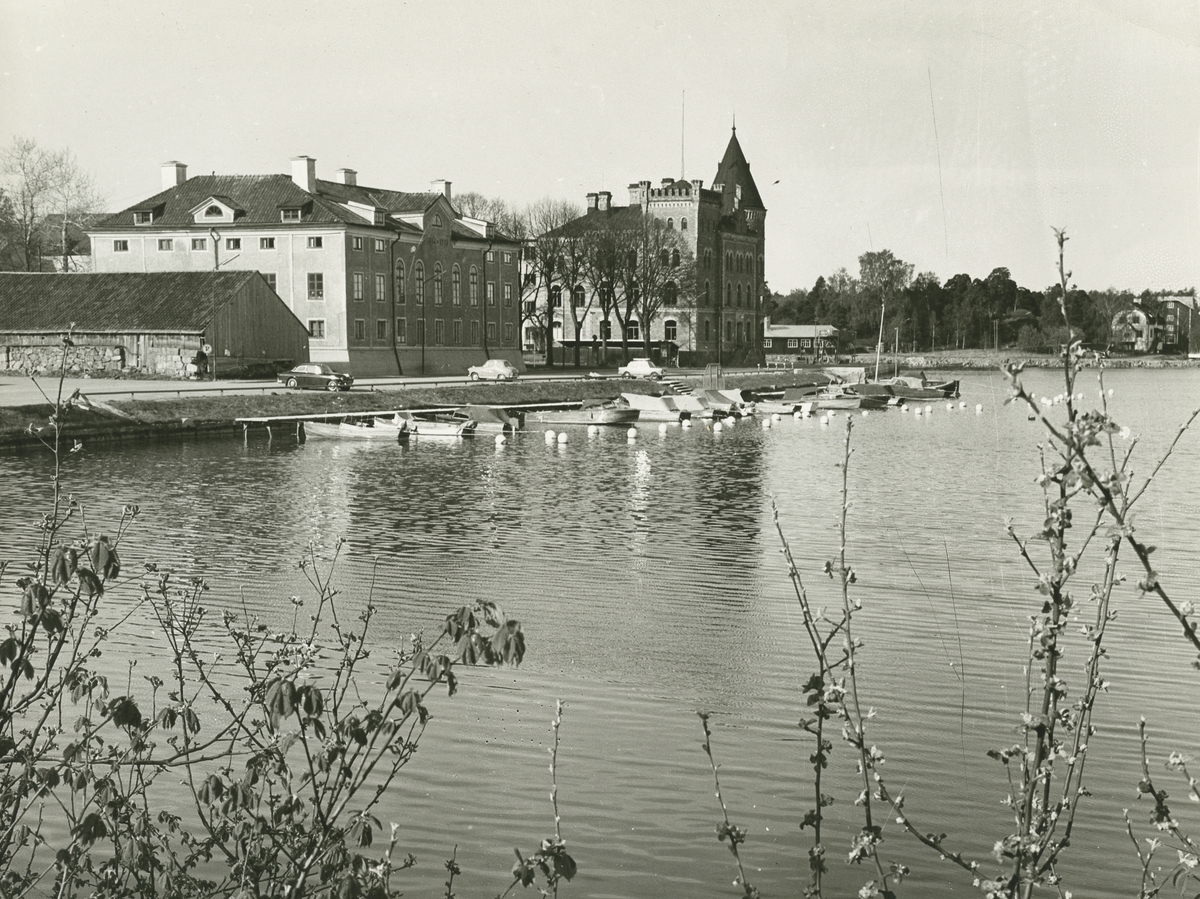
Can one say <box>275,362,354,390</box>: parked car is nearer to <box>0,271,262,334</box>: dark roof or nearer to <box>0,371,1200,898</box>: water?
<box>0,271,262,334</box>: dark roof

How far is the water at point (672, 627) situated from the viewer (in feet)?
34.1

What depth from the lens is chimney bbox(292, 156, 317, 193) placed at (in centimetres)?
7694

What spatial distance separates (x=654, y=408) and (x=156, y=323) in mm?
24166

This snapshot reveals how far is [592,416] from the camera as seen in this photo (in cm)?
5903

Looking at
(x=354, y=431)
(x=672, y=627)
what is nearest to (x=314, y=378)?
(x=354, y=431)

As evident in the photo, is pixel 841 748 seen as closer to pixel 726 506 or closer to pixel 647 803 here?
pixel 647 803

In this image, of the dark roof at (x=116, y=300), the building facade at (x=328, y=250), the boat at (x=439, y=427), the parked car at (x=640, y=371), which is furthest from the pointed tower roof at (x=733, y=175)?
the boat at (x=439, y=427)

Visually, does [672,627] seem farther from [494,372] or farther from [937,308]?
[937,308]

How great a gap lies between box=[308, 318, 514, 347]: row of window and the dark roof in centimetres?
766

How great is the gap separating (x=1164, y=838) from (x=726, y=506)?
21508mm

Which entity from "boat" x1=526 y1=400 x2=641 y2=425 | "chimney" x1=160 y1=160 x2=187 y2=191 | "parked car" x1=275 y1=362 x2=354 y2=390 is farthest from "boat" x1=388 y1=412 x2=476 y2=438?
"chimney" x1=160 y1=160 x2=187 y2=191

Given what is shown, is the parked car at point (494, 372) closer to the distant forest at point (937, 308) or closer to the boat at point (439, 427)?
Result: the boat at point (439, 427)

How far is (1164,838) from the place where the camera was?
33.1 ft

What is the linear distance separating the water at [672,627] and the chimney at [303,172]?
128ft
